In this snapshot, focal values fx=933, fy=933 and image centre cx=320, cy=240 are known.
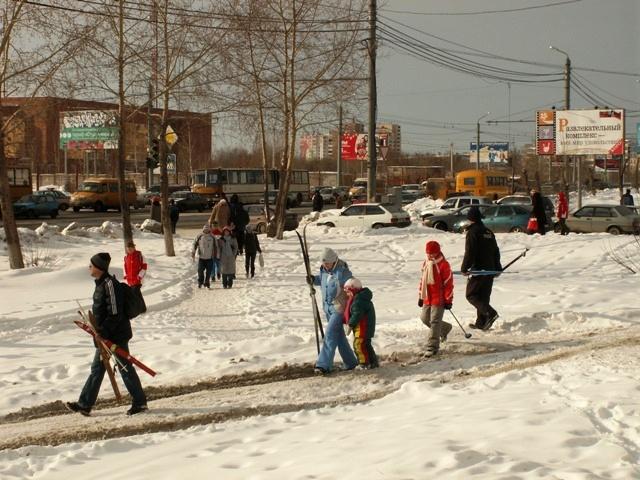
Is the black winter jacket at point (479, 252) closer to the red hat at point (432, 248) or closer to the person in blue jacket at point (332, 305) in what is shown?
the red hat at point (432, 248)

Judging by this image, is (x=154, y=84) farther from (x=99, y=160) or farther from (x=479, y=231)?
(x=99, y=160)

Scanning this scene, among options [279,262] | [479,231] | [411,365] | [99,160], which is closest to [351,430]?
[411,365]

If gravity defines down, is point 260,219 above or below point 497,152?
below

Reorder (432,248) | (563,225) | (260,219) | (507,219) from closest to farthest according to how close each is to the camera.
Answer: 1. (432,248)
2. (563,225)
3. (507,219)
4. (260,219)

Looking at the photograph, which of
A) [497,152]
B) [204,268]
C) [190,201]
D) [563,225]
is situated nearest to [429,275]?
[204,268]

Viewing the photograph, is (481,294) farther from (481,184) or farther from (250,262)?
(481,184)

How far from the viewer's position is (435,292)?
1128 cm

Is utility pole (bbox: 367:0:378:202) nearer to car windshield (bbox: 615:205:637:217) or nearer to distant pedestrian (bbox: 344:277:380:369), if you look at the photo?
car windshield (bbox: 615:205:637:217)

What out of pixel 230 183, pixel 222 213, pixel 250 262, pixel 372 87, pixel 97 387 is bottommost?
pixel 97 387

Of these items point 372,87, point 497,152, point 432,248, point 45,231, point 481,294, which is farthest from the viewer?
point 497,152

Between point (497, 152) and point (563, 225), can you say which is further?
point (497, 152)

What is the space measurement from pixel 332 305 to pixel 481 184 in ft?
186

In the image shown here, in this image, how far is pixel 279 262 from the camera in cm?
2445

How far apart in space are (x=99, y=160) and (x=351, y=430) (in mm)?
109914
